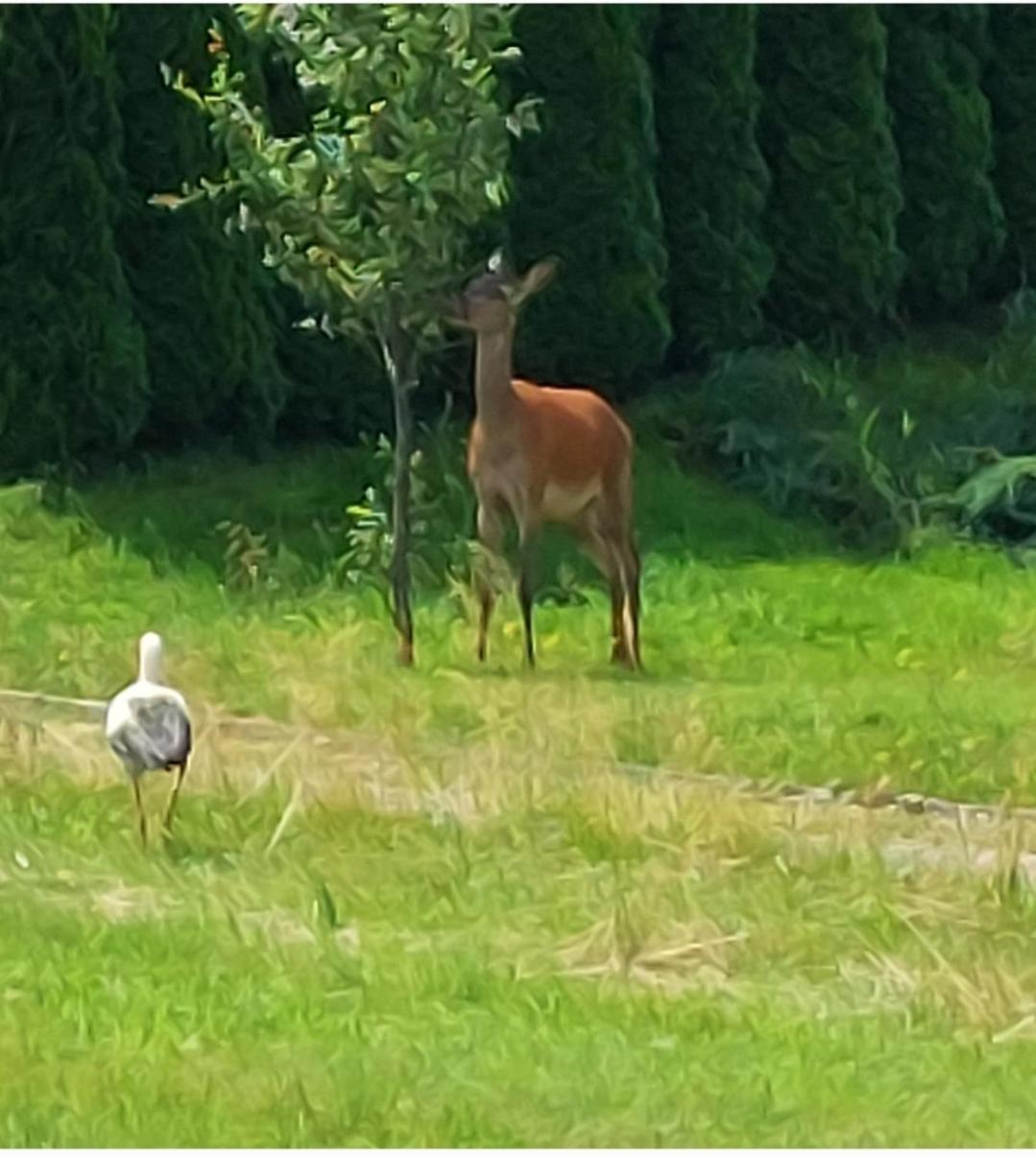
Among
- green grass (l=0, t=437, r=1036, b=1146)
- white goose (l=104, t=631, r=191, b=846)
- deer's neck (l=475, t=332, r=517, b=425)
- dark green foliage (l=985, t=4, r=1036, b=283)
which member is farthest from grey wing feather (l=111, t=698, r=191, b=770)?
dark green foliage (l=985, t=4, r=1036, b=283)

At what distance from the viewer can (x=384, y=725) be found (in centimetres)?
1027

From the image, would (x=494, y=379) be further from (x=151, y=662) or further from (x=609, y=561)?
(x=151, y=662)

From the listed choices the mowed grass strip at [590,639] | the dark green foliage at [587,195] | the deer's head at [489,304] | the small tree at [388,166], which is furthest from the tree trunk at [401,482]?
the dark green foliage at [587,195]

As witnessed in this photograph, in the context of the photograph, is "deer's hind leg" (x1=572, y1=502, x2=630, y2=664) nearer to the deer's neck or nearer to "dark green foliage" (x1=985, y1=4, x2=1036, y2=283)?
the deer's neck

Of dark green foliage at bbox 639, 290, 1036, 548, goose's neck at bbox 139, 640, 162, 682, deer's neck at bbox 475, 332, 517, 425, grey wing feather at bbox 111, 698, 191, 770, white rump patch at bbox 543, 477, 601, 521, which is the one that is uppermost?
goose's neck at bbox 139, 640, 162, 682

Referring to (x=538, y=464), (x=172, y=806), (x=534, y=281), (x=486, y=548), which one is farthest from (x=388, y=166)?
(x=172, y=806)

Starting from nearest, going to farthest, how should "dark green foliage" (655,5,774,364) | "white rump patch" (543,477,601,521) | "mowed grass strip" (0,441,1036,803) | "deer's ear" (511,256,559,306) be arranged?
"mowed grass strip" (0,441,1036,803) < "deer's ear" (511,256,559,306) < "white rump patch" (543,477,601,521) < "dark green foliage" (655,5,774,364)

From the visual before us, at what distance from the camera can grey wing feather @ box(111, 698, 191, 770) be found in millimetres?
8188

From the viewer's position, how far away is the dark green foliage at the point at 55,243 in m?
14.1

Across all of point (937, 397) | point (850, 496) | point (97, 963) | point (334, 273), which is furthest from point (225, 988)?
point (937, 397)

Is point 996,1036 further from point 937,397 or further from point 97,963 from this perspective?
point 937,397

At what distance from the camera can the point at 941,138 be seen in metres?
19.5

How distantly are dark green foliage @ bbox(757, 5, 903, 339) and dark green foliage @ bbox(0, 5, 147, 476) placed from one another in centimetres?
532

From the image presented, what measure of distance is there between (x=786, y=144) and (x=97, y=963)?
11.9 metres
